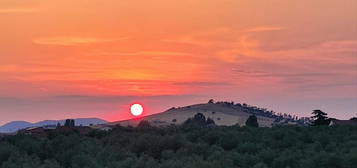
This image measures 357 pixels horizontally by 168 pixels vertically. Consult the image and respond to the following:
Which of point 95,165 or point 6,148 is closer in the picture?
point 95,165

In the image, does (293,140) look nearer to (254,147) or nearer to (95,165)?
(254,147)

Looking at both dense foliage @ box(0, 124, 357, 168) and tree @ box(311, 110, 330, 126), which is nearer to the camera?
dense foliage @ box(0, 124, 357, 168)

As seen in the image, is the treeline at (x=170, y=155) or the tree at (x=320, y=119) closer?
the treeline at (x=170, y=155)

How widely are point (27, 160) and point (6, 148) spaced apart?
566 cm

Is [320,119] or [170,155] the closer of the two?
[170,155]

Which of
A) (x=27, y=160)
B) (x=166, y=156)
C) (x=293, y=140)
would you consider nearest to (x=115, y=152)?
(x=166, y=156)

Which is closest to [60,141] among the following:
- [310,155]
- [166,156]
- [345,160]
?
[166,156]

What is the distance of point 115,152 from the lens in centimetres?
3203

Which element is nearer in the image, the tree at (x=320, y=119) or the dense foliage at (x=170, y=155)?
the dense foliage at (x=170, y=155)

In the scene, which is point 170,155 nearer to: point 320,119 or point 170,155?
point 170,155

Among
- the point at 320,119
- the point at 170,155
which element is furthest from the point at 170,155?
the point at 320,119

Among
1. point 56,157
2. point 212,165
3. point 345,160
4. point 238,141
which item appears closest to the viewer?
point 212,165

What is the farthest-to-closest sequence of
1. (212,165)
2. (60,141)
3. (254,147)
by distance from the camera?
(60,141) → (254,147) → (212,165)

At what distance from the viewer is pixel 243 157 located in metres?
30.2
